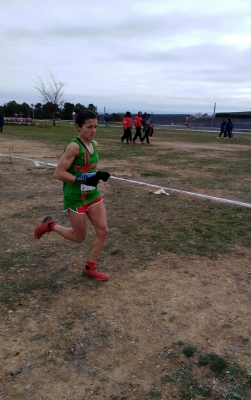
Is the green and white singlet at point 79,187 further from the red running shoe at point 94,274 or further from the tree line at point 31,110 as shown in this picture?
the tree line at point 31,110

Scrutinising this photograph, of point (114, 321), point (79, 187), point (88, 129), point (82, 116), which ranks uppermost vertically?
point (82, 116)

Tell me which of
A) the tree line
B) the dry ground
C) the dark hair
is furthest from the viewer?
the tree line

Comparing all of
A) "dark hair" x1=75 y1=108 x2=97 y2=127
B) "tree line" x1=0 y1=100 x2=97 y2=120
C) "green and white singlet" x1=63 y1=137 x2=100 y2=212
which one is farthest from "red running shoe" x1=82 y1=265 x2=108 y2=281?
"tree line" x1=0 y1=100 x2=97 y2=120

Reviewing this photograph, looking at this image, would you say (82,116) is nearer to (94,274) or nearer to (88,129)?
(88,129)

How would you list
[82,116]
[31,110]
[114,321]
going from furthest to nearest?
[31,110], [82,116], [114,321]

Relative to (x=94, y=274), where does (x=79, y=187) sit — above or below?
above

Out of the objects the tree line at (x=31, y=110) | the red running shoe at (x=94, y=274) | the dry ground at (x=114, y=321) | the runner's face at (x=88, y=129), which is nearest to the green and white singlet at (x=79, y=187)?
the runner's face at (x=88, y=129)

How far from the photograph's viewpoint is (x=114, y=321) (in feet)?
9.96

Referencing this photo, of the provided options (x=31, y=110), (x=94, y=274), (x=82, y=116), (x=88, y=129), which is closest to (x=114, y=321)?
(x=94, y=274)

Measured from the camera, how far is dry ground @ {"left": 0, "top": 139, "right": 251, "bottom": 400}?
2.39 m

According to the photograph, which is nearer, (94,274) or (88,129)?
(88,129)

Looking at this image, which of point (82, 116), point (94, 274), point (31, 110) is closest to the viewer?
point (82, 116)

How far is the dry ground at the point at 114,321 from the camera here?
7.84ft

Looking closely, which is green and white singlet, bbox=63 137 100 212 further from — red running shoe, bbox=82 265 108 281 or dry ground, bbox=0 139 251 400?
dry ground, bbox=0 139 251 400
